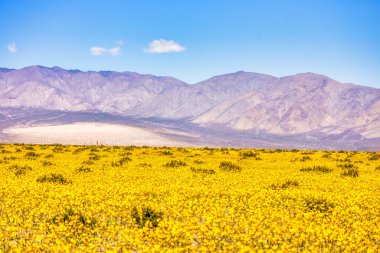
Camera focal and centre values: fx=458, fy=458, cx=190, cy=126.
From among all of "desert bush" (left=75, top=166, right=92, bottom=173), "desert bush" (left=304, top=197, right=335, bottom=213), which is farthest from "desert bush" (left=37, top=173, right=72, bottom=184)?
"desert bush" (left=304, top=197, right=335, bottom=213)

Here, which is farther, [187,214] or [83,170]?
[83,170]

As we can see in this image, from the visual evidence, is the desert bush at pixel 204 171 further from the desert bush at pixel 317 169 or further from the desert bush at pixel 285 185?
the desert bush at pixel 317 169

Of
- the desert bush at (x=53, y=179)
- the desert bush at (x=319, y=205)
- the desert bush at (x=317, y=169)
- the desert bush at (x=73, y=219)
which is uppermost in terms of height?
the desert bush at (x=317, y=169)

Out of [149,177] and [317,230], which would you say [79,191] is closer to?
[149,177]

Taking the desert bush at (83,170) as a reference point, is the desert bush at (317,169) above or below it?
above

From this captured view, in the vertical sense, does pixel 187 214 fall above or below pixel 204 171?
below

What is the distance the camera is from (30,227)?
41.1 feet

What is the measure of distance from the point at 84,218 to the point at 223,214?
420cm

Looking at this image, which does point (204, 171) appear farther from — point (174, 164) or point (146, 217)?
point (146, 217)

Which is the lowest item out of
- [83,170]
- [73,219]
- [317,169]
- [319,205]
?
[73,219]

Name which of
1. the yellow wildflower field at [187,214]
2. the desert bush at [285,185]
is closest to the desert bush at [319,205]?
the yellow wildflower field at [187,214]

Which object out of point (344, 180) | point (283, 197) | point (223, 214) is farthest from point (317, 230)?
point (344, 180)

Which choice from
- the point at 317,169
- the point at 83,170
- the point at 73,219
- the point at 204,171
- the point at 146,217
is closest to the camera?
the point at 73,219

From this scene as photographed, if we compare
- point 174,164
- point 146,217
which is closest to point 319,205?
point 146,217
